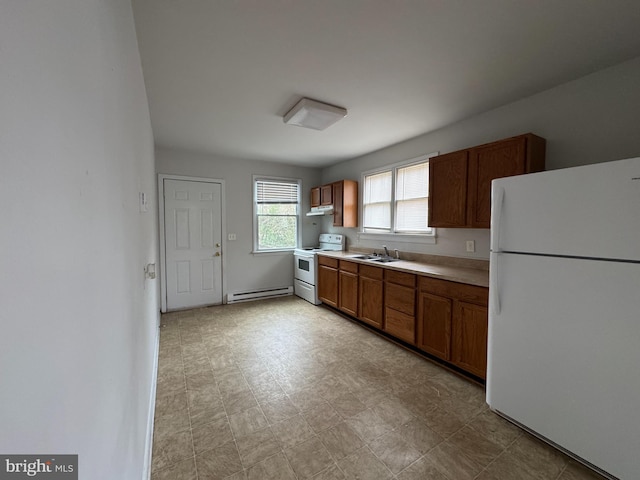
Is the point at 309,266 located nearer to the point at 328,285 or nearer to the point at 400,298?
the point at 328,285

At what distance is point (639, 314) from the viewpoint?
53.4 inches

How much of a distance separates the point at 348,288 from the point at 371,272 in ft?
1.83

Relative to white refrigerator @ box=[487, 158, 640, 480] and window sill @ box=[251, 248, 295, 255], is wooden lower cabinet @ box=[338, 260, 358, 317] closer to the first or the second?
window sill @ box=[251, 248, 295, 255]

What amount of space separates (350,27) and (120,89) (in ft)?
4.24

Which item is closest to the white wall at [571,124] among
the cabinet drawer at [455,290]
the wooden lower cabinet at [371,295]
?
the cabinet drawer at [455,290]

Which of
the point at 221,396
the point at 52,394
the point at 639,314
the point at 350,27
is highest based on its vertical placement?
the point at 350,27

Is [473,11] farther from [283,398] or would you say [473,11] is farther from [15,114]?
[283,398]

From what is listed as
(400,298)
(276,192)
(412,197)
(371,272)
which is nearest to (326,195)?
(276,192)

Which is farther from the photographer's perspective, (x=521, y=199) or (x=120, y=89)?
(x=521, y=199)

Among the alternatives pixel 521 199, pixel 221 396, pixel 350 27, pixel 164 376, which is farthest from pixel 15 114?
pixel 164 376

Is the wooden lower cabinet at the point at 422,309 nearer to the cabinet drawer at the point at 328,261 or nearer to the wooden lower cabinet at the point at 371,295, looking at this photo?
the wooden lower cabinet at the point at 371,295

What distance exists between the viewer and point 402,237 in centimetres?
374

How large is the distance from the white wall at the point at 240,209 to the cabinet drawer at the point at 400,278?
2.37 meters

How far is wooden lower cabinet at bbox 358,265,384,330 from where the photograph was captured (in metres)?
3.31
